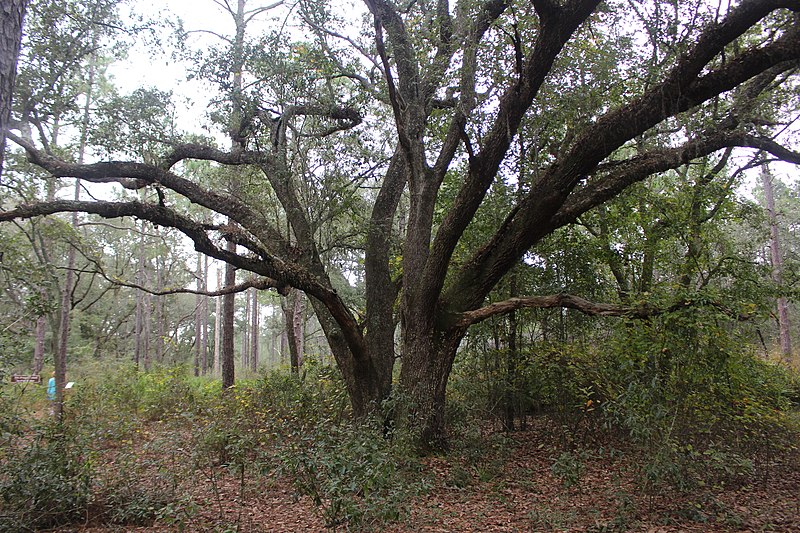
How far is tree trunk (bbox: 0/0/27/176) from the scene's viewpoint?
288 centimetres

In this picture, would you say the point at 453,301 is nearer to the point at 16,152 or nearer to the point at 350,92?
the point at 350,92

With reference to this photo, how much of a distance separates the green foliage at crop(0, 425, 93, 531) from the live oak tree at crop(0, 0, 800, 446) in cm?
273

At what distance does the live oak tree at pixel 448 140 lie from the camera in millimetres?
A: 5652

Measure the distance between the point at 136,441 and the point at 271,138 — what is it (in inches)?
223

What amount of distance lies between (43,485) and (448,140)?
634cm

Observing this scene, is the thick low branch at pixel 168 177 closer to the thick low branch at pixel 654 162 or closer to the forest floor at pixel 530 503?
the forest floor at pixel 530 503

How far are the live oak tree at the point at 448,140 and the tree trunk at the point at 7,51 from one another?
341cm

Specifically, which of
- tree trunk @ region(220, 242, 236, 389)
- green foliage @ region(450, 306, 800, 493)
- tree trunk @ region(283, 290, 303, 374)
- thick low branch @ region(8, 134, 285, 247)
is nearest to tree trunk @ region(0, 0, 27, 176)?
thick low branch @ region(8, 134, 285, 247)

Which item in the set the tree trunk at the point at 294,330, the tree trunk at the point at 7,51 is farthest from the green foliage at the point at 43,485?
the tree trunk at the point at 294,330

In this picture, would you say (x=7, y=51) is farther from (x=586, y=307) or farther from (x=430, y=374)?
(x=586, y=307)

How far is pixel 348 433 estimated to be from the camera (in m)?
4.74

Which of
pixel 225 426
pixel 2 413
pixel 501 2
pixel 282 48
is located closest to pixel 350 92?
pixel 282 48

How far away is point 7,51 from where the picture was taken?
2.91 m

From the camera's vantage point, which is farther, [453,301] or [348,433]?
[453,301]
